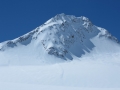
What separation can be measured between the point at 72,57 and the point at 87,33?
22.0m

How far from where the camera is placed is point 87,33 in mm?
77562

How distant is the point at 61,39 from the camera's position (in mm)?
66750

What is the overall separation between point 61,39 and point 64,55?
976cm

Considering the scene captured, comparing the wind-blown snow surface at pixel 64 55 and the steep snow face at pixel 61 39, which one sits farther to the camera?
the steep snow face at pixel 61 39

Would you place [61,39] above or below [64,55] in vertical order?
above

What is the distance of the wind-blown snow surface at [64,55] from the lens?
35062 mm

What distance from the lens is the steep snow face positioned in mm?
59816

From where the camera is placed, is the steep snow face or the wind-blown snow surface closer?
the wind-blown snow surface

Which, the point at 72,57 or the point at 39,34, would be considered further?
the point at 39,34

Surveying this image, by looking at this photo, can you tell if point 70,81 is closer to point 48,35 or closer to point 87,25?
point 48,35

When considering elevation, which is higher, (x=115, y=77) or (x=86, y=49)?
(x=86, y=49)

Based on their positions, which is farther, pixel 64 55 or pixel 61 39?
pixel 61 39

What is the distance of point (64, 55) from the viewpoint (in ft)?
192

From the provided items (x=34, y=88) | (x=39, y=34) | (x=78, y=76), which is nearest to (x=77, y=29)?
(x=39, y=34)
